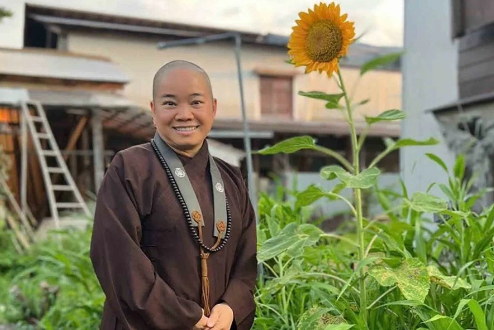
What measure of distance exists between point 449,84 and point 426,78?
25cm

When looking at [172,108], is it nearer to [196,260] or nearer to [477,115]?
[196,260]

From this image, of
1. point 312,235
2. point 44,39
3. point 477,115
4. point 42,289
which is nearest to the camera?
point 312,235

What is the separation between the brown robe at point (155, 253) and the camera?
49.2 inches

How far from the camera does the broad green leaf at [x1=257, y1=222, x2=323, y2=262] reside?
1.50 m

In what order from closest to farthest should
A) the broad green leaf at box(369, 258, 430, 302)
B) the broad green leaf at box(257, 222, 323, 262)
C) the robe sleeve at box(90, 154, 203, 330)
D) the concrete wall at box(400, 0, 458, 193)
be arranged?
the robe sleeve at box(90, 154, 203, 330)
the broad green leaf at box(369, 258, 430, 302)
the broad green leaf at box(257, 222, 323, 262)
the concrete wall at box(400, 0, 458, 193)

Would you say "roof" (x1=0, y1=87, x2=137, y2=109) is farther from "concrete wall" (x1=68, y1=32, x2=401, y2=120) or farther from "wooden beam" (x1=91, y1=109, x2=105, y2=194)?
"concrete wall" (x1=68, y1=32, x2=401, y2=120)

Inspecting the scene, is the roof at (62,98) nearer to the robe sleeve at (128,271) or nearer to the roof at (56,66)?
the roof at (56,66)

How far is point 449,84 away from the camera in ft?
15.0

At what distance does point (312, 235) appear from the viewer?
5.08ft

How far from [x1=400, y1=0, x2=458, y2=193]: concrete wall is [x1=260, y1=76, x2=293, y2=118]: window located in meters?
4.93

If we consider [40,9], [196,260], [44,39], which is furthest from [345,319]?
[44,39]

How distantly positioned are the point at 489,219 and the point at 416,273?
686 millimetres

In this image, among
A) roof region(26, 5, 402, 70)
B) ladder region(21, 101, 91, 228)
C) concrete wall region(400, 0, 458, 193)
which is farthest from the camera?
roof region(26, 5, 402, 70)

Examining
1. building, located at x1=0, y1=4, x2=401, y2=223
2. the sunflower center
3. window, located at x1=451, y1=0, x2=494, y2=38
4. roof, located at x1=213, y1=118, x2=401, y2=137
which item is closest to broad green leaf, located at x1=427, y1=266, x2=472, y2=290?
the sunflower center
